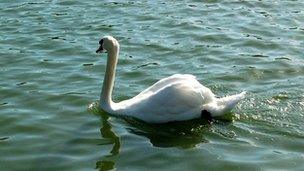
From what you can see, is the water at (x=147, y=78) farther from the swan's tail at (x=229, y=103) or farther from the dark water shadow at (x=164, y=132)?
the swan's tail at (x=229, y=103)

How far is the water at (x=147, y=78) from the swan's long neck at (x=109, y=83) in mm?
200

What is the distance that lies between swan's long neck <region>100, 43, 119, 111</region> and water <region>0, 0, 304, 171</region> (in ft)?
0.66

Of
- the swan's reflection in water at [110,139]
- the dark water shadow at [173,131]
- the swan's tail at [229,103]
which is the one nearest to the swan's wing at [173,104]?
the dark water shadow at [173,131]

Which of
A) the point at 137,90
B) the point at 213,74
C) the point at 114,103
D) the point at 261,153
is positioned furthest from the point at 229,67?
the point at 261,153

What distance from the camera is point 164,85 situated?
10852 millimetres

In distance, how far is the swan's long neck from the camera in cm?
1122

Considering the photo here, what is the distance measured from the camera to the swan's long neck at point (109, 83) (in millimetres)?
11219

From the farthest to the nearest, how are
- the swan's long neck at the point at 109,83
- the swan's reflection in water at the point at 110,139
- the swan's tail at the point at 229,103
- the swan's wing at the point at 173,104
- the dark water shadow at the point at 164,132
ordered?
the swan's long neck at the point at 109,83
the swan's tail at the point at 229,103
the swan's wing at the point at 173,104
the dark water shadow at the point at 164,132
the swan's reflection in water at the point at 110,139

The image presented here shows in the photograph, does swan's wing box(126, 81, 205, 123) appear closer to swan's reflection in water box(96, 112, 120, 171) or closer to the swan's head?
swan's reflection in water box(96, 112, 120, 171)

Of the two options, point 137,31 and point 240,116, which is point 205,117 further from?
point 137,31

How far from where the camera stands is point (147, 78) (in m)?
12.8

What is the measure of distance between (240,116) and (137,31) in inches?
213

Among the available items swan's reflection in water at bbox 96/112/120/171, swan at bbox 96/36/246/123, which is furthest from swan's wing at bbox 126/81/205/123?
swan's reflection in water at bbox 96/112/120/171

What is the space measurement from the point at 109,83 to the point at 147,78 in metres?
1.52
